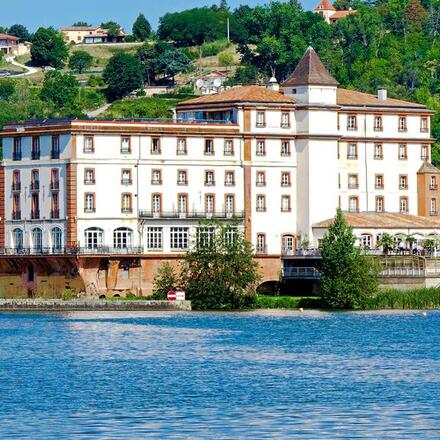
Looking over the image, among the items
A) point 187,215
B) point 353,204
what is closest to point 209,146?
point 187,215

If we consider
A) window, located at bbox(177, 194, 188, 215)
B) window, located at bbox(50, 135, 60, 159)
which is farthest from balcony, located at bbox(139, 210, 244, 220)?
window, located at bbox(50, 135, 60, 159)

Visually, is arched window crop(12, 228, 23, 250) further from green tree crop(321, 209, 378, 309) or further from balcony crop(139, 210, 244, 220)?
green tree crop(321, 209, 378, 309)

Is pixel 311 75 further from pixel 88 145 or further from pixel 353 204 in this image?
pixel 88 145

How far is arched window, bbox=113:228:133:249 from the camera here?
421 feet

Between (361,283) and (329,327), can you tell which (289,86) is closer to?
(361,283)

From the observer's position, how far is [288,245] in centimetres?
13200

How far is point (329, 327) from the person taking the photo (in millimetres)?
106688

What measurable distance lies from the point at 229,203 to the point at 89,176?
9091 millimetres

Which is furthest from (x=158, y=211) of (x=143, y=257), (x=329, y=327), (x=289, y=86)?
(x=329, y=327)

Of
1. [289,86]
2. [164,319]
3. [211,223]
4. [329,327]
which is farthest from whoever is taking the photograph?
[289,86]

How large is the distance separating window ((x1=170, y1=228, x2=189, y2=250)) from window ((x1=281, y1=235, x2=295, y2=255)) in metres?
6.21

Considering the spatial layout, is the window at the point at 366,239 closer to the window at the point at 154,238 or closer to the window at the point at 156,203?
the window at the point at 154,238

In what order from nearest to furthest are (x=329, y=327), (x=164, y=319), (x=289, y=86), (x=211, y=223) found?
(x=329, y=327), (x=164, y=319), (x=211, y=223), (x=289, y=86)

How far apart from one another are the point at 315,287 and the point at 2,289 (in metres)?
19.2
